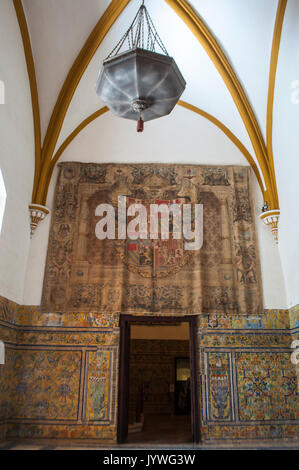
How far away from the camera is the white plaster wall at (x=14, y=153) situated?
6.65 meters

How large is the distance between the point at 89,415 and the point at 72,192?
420 cm

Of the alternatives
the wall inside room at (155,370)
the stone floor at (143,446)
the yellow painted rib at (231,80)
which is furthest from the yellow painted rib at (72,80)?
the wall inside room at (155,370)

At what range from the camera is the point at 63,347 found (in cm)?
746

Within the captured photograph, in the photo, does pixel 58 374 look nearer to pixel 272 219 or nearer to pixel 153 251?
pixel 153 251

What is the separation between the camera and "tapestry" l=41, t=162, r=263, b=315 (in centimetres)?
770

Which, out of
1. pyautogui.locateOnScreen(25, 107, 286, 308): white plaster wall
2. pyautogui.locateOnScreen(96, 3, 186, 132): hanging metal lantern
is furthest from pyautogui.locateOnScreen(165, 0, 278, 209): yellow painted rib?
pyautogui.locateOnScreen(96, 3, 186, 132): hanging metal lantern

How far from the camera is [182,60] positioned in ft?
25.8

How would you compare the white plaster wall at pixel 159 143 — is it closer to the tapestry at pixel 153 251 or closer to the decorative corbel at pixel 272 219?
the tapestry at pixel 153 251

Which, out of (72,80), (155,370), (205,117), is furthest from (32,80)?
(155,370)

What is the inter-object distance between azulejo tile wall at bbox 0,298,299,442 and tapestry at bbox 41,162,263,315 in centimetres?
35

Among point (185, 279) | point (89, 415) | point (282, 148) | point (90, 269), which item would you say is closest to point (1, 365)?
point (89, 415)

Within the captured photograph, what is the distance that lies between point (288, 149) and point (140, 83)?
10.9ft

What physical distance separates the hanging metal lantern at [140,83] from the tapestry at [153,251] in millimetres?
2468

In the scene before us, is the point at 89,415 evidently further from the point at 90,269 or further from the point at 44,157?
the point at 44,157
